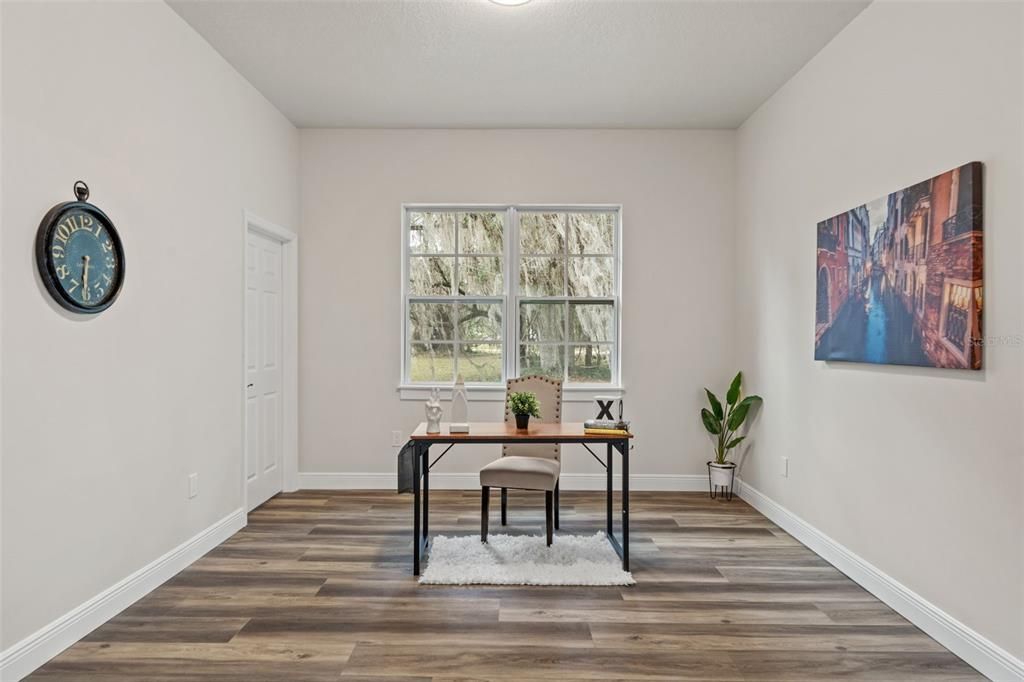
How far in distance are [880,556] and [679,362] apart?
87.7 inches

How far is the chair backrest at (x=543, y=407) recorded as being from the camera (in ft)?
13.0

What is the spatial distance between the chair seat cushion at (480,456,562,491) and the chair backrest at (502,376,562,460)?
1.23 feet

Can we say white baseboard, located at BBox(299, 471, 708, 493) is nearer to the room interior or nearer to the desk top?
the room interior

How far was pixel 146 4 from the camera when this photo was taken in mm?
2967

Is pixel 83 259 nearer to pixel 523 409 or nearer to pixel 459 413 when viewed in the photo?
pixel 459 413

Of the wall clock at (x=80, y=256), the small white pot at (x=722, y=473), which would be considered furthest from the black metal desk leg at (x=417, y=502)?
the small white pot at (x=722, y=473)

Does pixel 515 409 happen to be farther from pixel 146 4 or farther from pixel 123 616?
pixel 146 4

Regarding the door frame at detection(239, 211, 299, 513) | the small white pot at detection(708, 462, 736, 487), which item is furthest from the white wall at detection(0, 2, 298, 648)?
the small white pot at detection(708, 462, 736, 487)

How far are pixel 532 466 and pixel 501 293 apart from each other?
1902 mm

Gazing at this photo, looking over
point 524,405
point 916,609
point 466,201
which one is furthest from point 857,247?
point 466,201

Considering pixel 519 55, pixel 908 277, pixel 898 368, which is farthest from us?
pixel 519 55

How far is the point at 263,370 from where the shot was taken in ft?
14.8

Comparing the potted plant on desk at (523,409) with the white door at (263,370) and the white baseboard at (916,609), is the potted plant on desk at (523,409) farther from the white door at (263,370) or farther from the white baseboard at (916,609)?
the white door at (263,370)

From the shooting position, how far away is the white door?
429 cm
